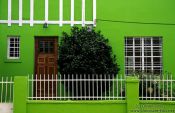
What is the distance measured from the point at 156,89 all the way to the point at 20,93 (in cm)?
421

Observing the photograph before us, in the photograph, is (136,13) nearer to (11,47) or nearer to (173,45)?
(173,45)

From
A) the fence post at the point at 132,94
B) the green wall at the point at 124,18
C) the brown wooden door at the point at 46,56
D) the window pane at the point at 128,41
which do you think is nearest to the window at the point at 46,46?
the brown wooden door at the point at 46,56

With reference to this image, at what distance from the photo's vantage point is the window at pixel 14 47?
1681 cm

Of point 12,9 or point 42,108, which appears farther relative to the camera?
point 12,9

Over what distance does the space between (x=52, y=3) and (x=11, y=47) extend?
248 centimetres

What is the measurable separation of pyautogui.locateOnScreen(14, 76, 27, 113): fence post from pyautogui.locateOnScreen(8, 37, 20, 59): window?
186 inches

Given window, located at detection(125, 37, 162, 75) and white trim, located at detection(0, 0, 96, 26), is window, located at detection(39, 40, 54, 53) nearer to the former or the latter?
white trim, located at detection(0, 0, 96, 26)

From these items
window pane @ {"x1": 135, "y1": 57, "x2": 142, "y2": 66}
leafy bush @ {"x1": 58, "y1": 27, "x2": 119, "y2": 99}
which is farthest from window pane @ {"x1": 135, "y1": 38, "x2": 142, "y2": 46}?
leafy bush @ {"x1": 58, "y1": 27, "x2": 119, "y2": 99}

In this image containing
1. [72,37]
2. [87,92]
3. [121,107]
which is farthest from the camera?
[72,37]

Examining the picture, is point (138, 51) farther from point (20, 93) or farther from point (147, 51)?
point (20, 93)

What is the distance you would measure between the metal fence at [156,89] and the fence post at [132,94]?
371 mm

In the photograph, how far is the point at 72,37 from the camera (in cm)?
1597

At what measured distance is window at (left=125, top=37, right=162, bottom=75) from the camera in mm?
17000

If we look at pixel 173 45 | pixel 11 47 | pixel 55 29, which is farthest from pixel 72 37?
pixel 173 45
